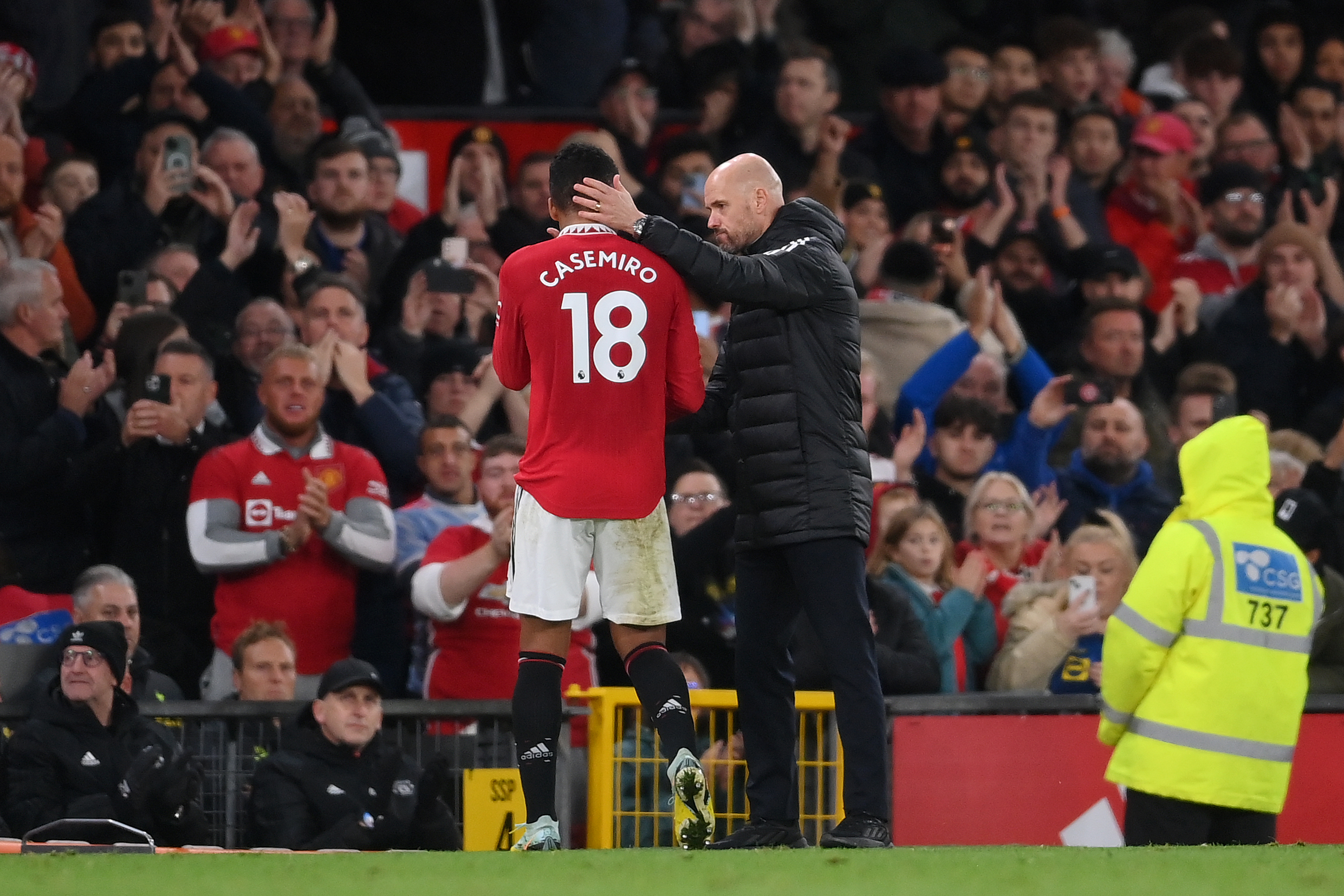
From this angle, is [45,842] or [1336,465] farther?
[1336,465]

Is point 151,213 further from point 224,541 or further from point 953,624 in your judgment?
point 953,624

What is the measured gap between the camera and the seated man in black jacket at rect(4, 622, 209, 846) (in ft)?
24.5

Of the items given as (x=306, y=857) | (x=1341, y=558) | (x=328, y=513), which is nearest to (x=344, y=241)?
(x=328, y=513)

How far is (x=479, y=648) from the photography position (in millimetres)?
8773

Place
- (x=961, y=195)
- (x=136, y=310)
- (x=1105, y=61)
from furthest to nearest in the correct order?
(x=1105, y=61), (x=961, y=195), (x=136, y=310)

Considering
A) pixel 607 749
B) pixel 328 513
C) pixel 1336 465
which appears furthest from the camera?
pixel 1336 465

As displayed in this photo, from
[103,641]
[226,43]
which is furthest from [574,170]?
[226,43]

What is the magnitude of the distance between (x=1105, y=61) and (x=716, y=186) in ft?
28.8

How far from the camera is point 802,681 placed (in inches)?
319

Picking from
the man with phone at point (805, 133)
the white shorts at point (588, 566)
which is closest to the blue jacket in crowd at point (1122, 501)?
the man with phone at point (805, 133)

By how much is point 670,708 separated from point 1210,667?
2010mm

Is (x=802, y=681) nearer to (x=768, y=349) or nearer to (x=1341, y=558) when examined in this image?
(x=768, y=349)

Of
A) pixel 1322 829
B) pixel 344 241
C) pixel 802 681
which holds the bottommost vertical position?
pixel 1322 829

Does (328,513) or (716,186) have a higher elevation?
(716,186)
